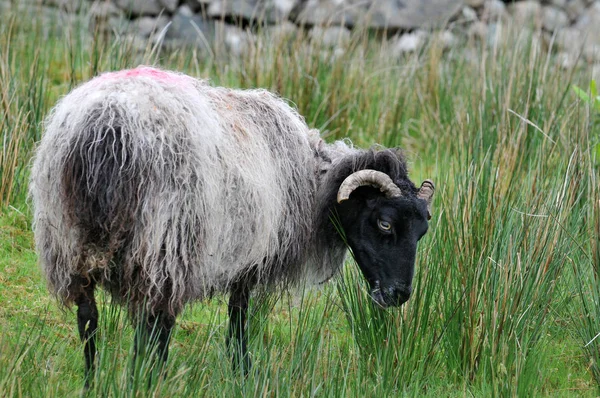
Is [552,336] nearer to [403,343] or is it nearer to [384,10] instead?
[403,343]

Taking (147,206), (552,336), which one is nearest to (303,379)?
(147,206)

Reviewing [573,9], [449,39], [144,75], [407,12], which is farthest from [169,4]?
[144,75]

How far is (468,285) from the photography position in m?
4.00

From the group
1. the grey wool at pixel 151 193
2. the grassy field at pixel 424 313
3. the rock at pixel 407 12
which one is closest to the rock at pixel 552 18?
the rock at pixel 407 12

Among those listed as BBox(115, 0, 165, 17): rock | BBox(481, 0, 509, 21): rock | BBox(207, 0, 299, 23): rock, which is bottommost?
BBox(115, 0, 165, 17): rock

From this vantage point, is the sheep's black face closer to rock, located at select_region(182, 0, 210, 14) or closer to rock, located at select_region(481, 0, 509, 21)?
rock, located at select_region(182, 0, 210, 14)

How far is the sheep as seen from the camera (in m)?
3.33

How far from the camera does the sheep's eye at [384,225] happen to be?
13.2ft

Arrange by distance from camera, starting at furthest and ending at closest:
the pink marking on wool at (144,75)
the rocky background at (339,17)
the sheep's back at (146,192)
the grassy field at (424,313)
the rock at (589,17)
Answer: the rock at (589,17) < the rocky background at (339,17) < the pink marking on wool at (144,75) < the grassy field at (424,313) < the sheep's back at (146,192)

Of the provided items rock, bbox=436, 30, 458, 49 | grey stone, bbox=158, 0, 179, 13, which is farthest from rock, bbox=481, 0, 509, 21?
grey stone, bbox=158, 0, 179, 13

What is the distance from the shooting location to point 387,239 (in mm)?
4055

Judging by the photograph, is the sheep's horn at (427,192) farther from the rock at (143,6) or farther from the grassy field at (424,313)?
the rock at (143,6)

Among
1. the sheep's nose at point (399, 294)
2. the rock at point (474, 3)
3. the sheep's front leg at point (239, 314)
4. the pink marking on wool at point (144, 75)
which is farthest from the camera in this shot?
the rock at point (474, 3)

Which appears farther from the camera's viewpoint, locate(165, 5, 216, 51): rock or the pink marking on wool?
locate(165, 5, 216, 51): rock
